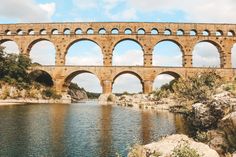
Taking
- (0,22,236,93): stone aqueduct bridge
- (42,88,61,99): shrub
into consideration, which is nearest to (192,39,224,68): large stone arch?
(0,22,236,93): stone aqueduct bridge

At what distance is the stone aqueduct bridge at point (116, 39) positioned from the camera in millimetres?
62125

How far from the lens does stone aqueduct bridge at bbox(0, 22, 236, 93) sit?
204 ft

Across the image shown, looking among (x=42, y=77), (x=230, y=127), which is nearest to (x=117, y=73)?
(x=42, y=77)

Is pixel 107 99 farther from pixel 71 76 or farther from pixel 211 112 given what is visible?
pixel 211 112

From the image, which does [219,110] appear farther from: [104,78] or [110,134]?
[104,78]

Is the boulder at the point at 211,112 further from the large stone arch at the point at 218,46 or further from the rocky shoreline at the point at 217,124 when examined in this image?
the large stone arch at the point at 218,46

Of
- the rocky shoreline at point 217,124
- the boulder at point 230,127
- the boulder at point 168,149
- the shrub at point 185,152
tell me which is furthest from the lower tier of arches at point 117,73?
the shrub at point 185,152

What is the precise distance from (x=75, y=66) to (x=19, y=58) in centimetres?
1070

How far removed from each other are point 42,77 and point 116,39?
57.3 ft

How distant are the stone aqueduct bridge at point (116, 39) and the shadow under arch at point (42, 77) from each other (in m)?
1.38

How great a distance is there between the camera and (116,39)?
2532 inches

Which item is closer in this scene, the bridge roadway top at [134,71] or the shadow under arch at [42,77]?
the bridge roadway top at [134,71]

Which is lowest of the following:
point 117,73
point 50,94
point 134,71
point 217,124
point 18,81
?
point 217,124

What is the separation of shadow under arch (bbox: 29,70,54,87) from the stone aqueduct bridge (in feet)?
4.52
